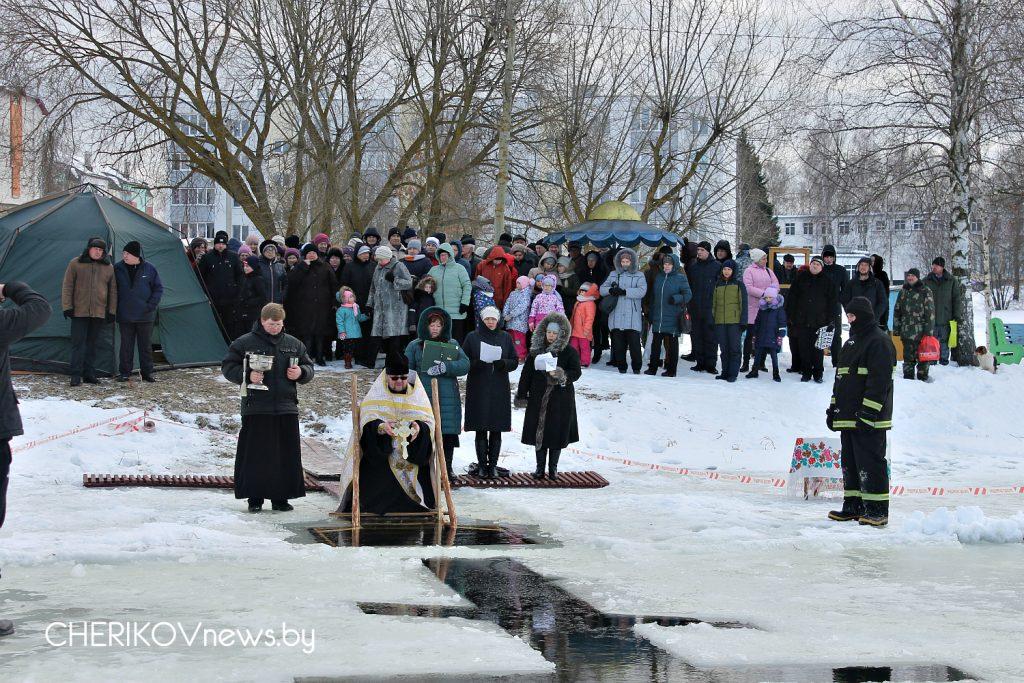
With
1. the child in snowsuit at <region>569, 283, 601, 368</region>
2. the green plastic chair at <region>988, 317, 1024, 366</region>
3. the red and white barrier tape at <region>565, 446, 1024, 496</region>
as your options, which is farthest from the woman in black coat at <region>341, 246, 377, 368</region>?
the green plastic chair at <region>988, 317, 1024, 366</region>

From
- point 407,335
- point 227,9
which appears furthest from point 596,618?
point 227,9

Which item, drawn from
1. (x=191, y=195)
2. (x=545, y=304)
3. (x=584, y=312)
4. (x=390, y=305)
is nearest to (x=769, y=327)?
(x=584, y=312)

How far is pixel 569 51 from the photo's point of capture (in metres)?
28.8

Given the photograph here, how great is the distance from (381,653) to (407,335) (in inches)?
474

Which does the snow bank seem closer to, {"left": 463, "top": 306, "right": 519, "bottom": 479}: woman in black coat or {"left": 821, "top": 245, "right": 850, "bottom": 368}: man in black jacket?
{"left": 463, "top": 306, "right": 519, "bottom": 479}: woman in black coat

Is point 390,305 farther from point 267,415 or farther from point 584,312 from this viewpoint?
point 267,415

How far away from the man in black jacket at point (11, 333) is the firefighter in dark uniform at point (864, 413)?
6511 millimetres

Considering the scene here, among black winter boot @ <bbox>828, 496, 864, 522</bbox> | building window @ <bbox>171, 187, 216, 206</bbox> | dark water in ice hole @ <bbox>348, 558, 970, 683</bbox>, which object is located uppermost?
building window @ <bbox>171, 187, 216, 206</bbox>

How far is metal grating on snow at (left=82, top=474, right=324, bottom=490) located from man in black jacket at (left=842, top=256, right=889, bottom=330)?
9599 millimetres

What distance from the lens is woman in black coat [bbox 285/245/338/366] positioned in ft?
57.4

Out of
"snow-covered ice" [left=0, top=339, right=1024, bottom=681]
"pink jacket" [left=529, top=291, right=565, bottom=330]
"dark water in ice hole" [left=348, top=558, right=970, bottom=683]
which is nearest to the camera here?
"dark water in ice hole" [left=348, top=558, right=970, bottom=683]

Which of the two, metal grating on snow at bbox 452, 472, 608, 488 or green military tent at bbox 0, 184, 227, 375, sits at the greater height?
green military tent at bbox 0, 184, 227, 375

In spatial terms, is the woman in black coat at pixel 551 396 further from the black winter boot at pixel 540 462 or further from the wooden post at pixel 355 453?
the wooden post at pixel 355 453

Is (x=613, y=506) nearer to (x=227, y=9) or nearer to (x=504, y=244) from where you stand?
(x=504, y=244)
